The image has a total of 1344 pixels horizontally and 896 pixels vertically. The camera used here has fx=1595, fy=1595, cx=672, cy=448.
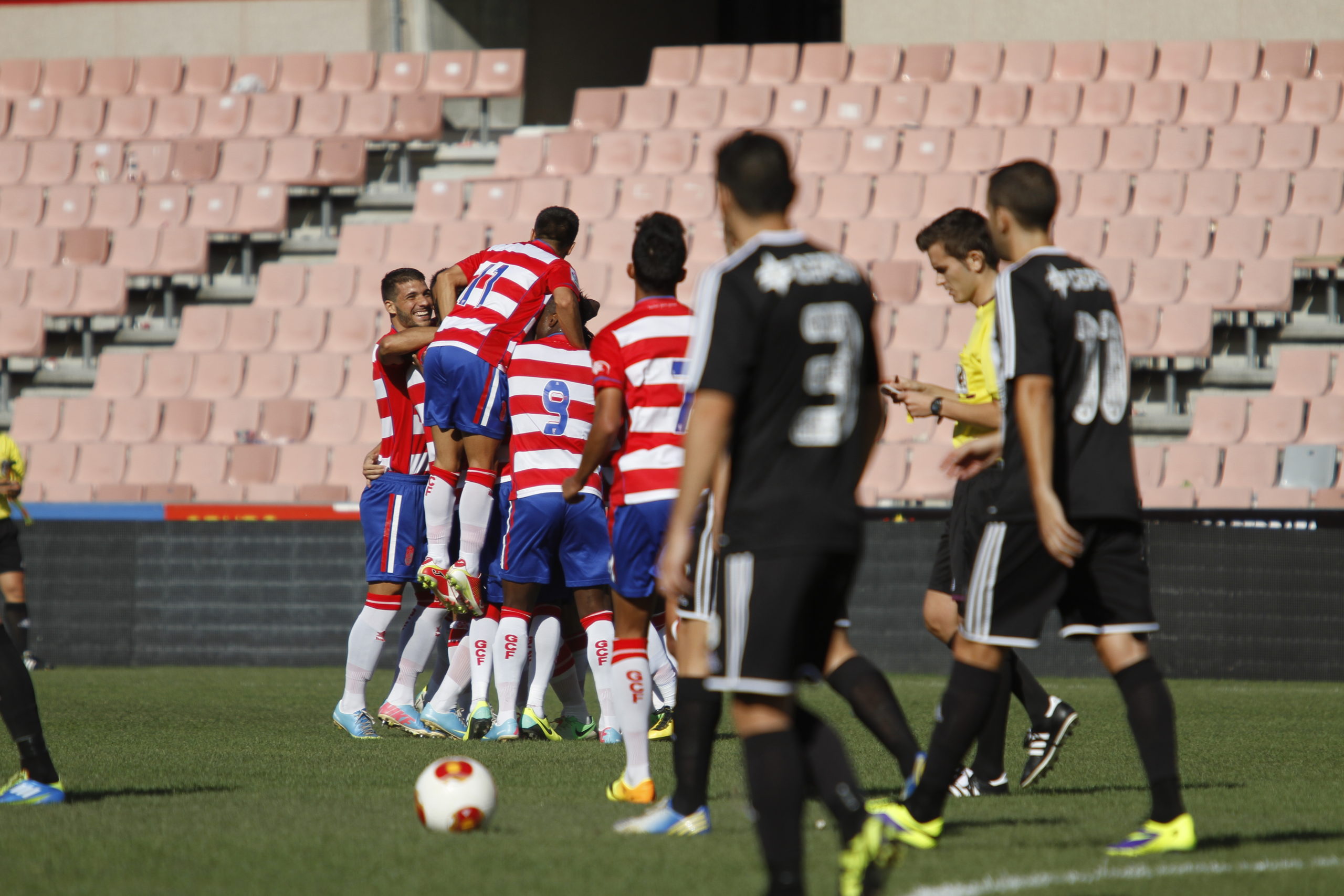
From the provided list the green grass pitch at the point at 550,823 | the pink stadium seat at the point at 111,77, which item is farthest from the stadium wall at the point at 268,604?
the pink stadium seat at the point at 111,77

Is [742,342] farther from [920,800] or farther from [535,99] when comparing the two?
[535,99]

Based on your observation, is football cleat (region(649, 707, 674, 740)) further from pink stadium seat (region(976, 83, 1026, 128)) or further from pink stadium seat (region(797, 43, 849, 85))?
pink stadium seat (region(797, 43, 849, 85))

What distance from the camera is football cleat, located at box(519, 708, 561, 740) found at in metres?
7.79

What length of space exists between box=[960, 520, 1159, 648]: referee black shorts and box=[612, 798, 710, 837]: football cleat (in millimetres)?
992

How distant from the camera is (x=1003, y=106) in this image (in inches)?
719

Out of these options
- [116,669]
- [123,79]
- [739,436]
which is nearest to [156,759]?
[739,436]

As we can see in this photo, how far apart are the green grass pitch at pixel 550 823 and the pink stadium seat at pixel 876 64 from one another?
466 inches

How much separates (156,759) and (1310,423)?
11263 mm

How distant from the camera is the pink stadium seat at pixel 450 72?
20.7m

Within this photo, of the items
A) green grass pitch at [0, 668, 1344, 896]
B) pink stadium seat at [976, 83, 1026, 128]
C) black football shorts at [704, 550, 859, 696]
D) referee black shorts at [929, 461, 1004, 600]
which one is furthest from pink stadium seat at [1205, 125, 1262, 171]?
black football shorts at [704, 550, 859, 696]

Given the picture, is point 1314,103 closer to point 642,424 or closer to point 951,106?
point 951,106

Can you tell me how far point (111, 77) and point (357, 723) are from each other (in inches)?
653

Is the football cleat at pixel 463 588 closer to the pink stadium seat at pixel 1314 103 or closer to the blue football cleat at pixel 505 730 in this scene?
the blue football cleat at pixel 505 730

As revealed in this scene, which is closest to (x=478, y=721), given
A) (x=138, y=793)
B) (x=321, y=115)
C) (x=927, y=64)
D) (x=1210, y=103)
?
(x=138, y=793)
